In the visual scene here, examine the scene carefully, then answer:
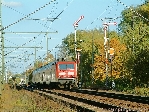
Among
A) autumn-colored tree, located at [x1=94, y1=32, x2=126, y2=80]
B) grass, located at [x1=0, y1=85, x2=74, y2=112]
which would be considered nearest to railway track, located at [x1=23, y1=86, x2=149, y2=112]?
grass, located at [x1=0, y1=85, x2=74, y2=112]

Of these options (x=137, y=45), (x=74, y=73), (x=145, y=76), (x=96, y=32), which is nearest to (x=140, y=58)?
(x=145, y=76)

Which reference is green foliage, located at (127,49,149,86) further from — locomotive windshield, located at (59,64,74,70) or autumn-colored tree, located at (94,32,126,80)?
autumn-colored tree, located at (94,32,126,80)

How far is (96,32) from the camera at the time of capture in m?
114

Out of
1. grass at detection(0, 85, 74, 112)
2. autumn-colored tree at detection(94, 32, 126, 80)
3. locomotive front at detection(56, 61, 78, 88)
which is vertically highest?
autumn-colored tree at detection(94, 32, 126, 80)

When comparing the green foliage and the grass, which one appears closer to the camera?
the grass

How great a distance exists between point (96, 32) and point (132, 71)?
3004 inches

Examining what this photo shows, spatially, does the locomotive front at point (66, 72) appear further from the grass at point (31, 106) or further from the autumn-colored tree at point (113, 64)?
the grass at point (31, 106)

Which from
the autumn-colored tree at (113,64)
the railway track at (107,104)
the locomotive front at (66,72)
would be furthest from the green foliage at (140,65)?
the autumn-colored tree at (113,64)

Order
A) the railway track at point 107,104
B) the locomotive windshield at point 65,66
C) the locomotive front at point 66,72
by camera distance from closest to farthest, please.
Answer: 1. the railway track at point 107,104
2. the locomotive front at point 66,72
3. the locomotive windshield at point 65,66

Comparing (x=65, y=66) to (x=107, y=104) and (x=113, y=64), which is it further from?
(x=107, y=104)

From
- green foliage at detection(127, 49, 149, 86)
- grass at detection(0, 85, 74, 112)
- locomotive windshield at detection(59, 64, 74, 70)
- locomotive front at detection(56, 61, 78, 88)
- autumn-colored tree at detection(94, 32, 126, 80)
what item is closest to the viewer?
grass at detection(0, 85, 74, 112)

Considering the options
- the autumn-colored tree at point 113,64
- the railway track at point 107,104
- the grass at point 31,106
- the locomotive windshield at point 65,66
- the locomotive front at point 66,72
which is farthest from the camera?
the autumn-colored tree at point 113,64

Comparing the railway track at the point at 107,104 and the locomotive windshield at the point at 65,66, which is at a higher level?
the locomotive windshield at the point at 65,66

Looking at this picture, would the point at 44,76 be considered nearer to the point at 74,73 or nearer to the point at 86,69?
the point at 74,73
